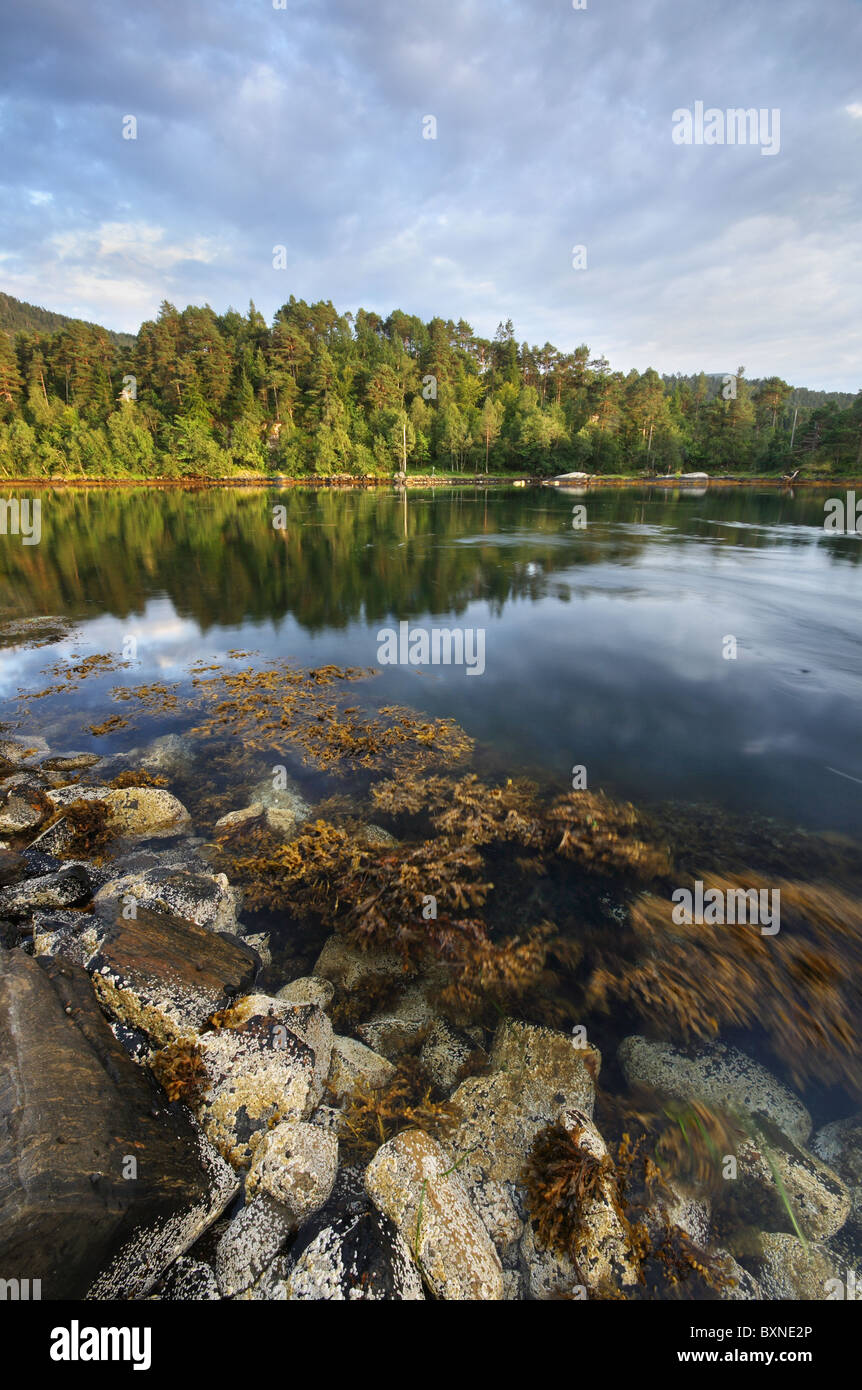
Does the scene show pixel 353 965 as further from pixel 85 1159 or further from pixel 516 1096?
pixel 85 1159

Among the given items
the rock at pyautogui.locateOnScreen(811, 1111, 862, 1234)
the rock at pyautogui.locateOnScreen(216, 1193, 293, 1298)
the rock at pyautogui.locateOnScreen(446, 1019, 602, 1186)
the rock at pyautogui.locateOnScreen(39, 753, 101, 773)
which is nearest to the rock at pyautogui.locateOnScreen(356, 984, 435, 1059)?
the rock at pyautogui.locateOnScreen(446, 1019, 602, 1186)

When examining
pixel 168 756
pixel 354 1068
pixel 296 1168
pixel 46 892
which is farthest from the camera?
pixel 168 756

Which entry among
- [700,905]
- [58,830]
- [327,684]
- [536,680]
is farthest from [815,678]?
[58,830]

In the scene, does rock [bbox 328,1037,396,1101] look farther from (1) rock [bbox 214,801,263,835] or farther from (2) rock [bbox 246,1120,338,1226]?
(1) rock [bbox 214,801,263,835]

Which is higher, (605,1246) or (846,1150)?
(605,1246)

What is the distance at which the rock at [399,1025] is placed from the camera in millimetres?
4977

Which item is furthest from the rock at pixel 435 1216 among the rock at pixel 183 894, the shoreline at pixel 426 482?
the shoreline at pixel 426 482

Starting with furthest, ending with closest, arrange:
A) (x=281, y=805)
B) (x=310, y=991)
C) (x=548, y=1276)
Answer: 1. (x=281, y=805)
2. (x=310, y=991)
3. (x=548, y=1276)

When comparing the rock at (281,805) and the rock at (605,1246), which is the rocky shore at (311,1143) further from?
the rock at (281,805)

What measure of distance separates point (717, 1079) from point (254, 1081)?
405cm

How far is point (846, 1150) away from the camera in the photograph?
4281mm

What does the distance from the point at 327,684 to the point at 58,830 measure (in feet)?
23.4

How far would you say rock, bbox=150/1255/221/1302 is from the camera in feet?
10.1

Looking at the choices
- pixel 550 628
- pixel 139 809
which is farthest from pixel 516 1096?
pixel 550 628
